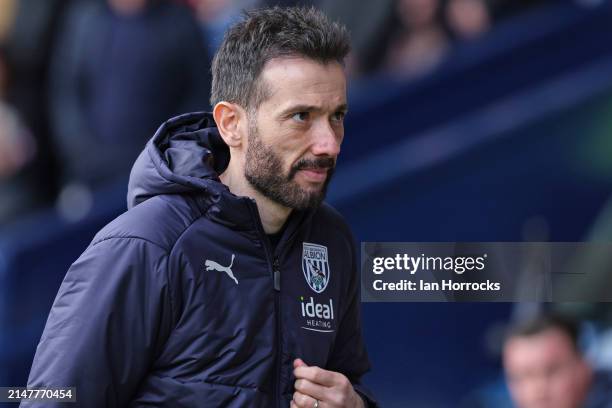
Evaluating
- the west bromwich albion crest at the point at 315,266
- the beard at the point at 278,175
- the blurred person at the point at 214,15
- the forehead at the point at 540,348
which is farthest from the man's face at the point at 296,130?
the forehead at the point at 540,348

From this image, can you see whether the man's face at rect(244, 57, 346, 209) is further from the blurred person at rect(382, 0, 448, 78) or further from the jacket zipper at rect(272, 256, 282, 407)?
the blurred person at rect(382, 0, 448, 78)

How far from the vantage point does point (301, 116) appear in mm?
1994

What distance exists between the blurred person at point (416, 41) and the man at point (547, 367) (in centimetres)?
94

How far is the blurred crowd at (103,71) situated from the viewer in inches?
141

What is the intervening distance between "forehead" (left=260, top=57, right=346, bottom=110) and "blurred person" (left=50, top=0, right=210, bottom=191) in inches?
66.8

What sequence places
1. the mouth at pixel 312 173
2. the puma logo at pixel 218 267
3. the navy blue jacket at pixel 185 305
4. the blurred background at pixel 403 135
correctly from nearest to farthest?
the navy blue jacket at pixel 185 305 → the puma logo at pixel 218 267 → the mouth at pixel 312 173 → the blurred background at pixel 403 135

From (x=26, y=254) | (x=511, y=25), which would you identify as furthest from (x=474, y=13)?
(x=26, y=254)

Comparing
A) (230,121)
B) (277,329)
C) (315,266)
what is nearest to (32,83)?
(230,121)

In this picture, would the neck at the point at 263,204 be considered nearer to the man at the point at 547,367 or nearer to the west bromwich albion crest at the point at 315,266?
the west bromwich albion crest at the point at 315,266

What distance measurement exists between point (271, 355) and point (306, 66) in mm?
533

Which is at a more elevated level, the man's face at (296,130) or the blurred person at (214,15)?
the blurred person at (214,15)

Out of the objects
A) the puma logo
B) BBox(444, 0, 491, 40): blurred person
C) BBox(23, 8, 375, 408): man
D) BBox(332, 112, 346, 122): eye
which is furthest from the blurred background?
the puma logo

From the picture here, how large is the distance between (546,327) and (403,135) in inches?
31.6

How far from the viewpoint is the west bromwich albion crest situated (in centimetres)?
207
